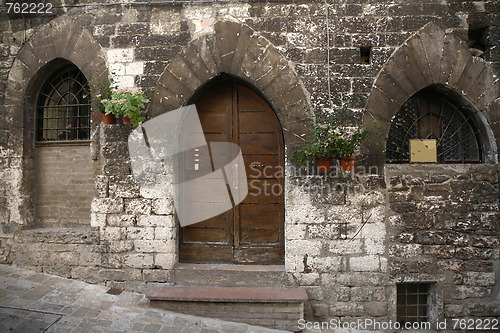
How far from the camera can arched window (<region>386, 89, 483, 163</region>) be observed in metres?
3.93

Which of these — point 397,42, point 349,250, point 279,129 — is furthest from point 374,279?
point 397,42

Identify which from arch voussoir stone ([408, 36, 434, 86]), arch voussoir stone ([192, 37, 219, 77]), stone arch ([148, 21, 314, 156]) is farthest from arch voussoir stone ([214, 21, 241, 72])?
arch voussoir stone ([408, 36, 434, 86])

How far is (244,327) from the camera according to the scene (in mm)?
3408

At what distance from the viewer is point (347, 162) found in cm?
348

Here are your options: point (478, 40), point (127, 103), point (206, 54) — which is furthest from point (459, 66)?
point (127, 103)

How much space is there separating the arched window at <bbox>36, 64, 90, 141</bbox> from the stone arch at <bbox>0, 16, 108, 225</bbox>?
12 cm

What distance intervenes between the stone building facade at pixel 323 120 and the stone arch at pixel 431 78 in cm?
1

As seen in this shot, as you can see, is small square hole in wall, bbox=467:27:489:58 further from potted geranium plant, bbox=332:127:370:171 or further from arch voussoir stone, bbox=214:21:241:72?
arch voussoir stone, bbox=214:21:241:72

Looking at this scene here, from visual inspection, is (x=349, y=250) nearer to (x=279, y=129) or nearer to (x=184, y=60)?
(x=279, y=129)

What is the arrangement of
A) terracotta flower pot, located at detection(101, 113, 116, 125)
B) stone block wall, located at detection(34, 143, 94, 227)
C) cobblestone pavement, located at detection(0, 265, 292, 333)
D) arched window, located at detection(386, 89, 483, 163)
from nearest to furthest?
cobblestone pavement, located at detection(0, 265, 292, 333), terracotta flower pot, located at detection(101, 113, 116, 125), arched window, located at detection(386, 89, 483, 163), stone block wall, located at detection(34, 143, 94, 227)

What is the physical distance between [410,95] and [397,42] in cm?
69

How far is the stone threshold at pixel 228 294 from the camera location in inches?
134

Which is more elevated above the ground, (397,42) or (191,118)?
(397,42)

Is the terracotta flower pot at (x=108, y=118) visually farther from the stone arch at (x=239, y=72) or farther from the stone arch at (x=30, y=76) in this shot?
the stone arch at (x=30, y=76)
